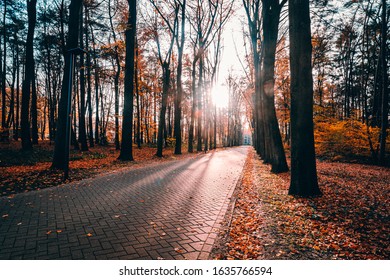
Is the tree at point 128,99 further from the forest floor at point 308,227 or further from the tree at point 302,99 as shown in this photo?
the tree at point 302,99

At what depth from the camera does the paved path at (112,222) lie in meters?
3.36

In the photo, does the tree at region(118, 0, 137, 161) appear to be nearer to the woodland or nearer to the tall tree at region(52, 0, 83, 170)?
the woodland

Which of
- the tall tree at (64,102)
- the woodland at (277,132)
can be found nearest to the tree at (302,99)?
the woodland at (277,132)

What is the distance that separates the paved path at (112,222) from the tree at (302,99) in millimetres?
2343

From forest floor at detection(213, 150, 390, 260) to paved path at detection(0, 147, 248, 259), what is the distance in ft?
1.55

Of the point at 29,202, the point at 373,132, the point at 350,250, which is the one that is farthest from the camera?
the point at 373,132

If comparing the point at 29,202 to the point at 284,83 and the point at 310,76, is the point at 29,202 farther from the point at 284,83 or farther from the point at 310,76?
the point at 284,83

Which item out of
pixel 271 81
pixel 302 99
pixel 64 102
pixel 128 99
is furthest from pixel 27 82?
pixel 302 99

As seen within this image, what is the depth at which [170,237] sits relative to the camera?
3.83 meters

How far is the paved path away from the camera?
336 cm

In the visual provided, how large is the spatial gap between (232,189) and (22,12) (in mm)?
21861

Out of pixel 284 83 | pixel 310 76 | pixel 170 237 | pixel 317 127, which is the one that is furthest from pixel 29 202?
pixel 284 83

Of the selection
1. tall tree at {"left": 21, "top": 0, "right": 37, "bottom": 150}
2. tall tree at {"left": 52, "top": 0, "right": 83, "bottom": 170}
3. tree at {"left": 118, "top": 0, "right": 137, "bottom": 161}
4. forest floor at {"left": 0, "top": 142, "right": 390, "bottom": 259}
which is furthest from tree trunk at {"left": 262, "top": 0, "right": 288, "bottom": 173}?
tall tree at {"left": 21, "top": 0, "right": 37, "bottom": 150}
